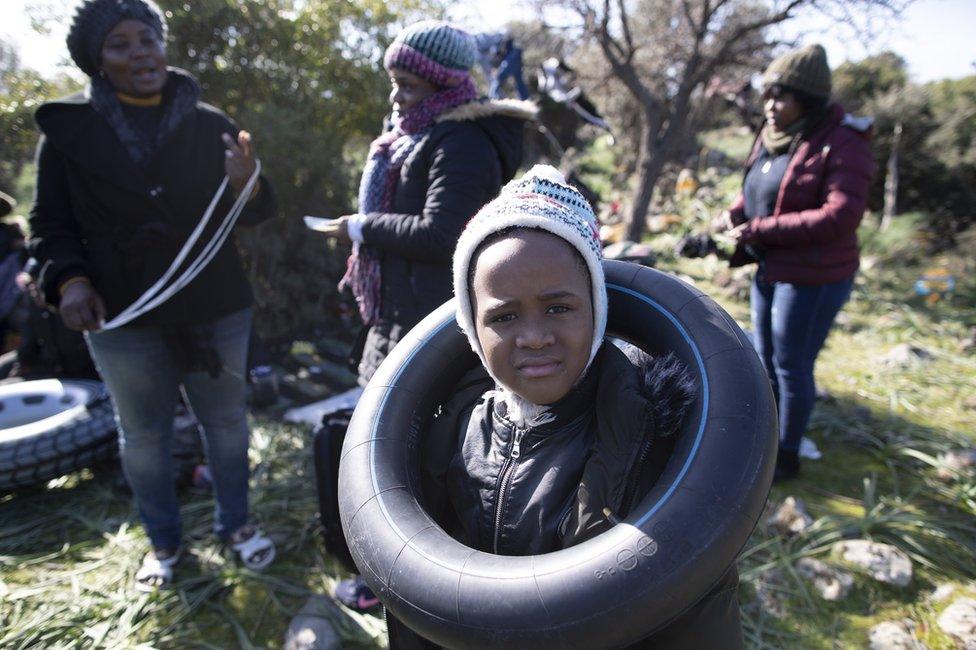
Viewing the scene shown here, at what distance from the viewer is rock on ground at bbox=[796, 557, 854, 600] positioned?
253 cm

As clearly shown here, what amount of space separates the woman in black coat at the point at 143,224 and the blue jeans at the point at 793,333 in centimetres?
251

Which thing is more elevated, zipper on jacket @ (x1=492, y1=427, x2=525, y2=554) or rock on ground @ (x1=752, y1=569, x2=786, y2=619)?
zipper on jacket @ (x1=492, y1=427, x2=525, y2=554)

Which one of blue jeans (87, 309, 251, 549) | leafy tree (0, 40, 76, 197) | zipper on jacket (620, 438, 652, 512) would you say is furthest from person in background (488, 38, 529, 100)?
zipper on jacket (620, 438, 652, 512)

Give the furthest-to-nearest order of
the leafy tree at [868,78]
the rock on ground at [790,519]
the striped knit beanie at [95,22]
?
the leafy tree at [868,78]
the rock on ground at [790,519]
the striped knit beanie at [95,22]

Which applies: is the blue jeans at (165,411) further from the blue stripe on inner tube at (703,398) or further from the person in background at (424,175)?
the blue stripe on inner tube at (703,398)

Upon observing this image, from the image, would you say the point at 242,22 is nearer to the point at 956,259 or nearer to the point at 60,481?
the point at 60,481

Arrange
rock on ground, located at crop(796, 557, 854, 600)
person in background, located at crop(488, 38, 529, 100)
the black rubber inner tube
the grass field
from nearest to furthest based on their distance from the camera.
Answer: the black rubber inner tube
the grass field
rock on ground, located at crop(796, 557, 854, 600)
person in background, located at crop(488, 38, 529, 100)

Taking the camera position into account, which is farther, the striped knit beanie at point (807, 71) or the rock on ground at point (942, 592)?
the striped knit beanie at point (807, 71)

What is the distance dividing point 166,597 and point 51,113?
2.00m

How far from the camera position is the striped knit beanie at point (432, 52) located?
214 cm

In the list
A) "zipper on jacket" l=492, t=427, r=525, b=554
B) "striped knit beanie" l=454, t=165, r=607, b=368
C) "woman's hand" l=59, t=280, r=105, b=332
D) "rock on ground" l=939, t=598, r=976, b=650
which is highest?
"striped knit beanie" l=454, t=165, r=607, b=368

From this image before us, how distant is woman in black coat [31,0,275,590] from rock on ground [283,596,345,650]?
29.6 inches

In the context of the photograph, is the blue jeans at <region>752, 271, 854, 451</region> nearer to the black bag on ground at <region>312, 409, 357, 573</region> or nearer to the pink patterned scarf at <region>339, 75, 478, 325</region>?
the pink patterned scarf at <region>339, 75, 478, 325</region>

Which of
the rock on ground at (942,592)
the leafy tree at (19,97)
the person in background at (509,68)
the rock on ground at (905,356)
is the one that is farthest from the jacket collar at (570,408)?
the person in background at (509,68)
